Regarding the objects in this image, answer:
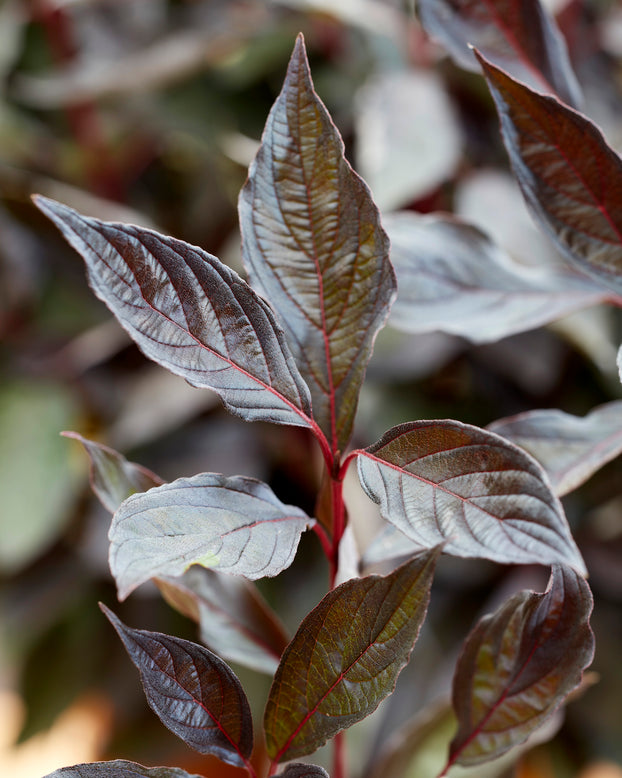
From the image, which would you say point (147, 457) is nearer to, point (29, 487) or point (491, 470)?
point (29, 487)

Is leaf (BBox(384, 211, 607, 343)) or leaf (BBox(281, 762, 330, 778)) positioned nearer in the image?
leaf (BBox(281, 762, 330, 778))

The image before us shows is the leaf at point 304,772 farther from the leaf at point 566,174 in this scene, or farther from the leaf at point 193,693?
the leaf at point 566,174

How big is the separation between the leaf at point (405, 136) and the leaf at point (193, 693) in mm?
379

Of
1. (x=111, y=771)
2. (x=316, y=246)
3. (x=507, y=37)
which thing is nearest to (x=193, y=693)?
(x=111, y=771)

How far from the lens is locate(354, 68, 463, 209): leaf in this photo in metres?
0.55

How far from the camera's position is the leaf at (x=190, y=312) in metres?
0.23

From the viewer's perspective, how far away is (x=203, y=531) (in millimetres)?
222

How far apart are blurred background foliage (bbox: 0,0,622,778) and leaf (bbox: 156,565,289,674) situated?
190 millimetres

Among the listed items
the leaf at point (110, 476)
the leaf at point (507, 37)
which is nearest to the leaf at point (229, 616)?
the leaf at point (110, 476)

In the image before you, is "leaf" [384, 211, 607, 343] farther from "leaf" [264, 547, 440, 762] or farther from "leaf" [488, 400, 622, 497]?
"leaf" [264, 547, 440, 762]

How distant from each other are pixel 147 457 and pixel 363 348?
0.49 metres

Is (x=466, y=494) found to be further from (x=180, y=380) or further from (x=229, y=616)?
(x=180, y=380)

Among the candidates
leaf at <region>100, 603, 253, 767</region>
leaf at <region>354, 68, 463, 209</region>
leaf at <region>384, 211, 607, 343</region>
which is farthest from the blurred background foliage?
leaf at <region>100, 603, 253, 767</region>

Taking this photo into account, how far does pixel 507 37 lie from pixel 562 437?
19cm
